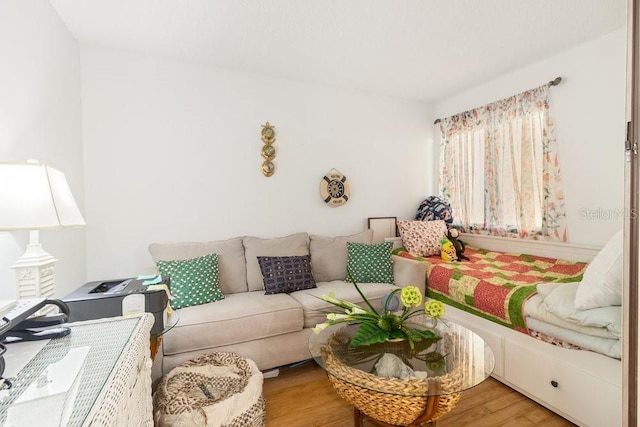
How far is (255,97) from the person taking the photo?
9.60ft

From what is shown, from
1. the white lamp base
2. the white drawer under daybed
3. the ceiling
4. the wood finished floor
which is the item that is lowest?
A: the wood finished floor

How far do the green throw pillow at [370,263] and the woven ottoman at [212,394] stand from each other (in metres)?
1.28

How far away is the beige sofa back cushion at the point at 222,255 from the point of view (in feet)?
7.86

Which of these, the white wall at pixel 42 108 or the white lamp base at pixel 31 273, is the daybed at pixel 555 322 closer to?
the white lamp base at pixel 31 273

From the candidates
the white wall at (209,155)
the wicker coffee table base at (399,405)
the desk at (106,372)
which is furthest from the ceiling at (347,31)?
the wicker coffee table base at (399,405)

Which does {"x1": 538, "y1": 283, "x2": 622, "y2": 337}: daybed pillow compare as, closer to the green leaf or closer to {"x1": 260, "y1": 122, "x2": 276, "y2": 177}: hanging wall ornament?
the green leaf

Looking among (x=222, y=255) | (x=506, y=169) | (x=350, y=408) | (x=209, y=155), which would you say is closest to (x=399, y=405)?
(x=350, y=408)

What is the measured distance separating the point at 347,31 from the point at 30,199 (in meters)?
2.14

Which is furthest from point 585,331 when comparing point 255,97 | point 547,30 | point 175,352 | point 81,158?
point 81,158

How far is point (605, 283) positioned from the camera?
152 centimetres

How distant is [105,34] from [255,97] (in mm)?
1212

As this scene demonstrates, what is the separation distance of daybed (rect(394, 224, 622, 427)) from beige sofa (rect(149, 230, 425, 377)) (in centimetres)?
53

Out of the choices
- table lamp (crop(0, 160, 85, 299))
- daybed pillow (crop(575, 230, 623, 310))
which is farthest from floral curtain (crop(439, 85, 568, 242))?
table lamp (crop(0, 160, 85, 299))

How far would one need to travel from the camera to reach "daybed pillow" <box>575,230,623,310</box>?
4.94 ft
